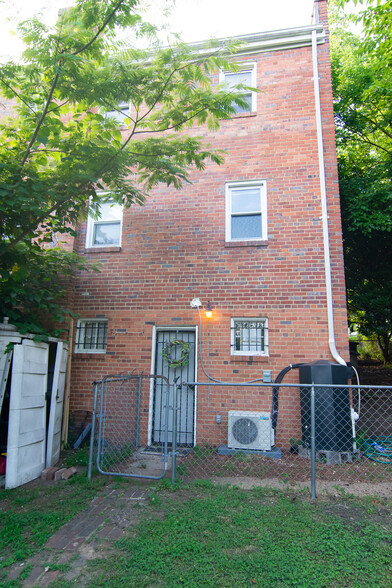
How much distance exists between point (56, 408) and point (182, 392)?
7.32 ft

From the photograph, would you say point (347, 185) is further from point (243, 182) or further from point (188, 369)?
point (188, 369)

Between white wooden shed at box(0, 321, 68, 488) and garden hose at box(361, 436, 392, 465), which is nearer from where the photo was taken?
white wooden shed at box(0, 321, 68, 488)

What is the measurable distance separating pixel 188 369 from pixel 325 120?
5571 millimetres

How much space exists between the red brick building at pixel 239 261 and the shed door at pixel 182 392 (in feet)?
0.09

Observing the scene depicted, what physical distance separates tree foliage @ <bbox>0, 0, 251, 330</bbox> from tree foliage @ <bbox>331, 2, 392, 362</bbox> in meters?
5.31

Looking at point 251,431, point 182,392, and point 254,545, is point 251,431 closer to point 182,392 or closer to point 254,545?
point 182,392

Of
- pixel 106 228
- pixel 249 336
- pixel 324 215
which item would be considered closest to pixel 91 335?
pixel 106 228

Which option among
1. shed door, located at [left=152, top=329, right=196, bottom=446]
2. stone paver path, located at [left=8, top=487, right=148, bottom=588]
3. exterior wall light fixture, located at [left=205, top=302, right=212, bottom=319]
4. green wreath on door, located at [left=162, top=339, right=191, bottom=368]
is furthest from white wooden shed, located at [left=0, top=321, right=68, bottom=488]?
exterior wall light fixture, located at [left=205, top=302, right=212, bottom=319]

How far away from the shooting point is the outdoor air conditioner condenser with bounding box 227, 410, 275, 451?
5.61 metres

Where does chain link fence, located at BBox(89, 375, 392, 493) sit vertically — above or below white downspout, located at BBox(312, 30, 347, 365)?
below

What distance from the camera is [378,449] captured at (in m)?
5.58

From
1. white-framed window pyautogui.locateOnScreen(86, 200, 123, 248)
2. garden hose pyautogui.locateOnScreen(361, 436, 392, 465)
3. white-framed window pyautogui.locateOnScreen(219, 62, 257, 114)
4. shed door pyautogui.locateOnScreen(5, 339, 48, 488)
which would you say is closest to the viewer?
shed door pyautogui.locateOnScreen(5, 339, 48, 488)

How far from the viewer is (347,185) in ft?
30.0

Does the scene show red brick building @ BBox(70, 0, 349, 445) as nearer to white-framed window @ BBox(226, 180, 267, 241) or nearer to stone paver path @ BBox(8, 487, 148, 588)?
white-framed window @ BBox(226, 180, 267, 241)
